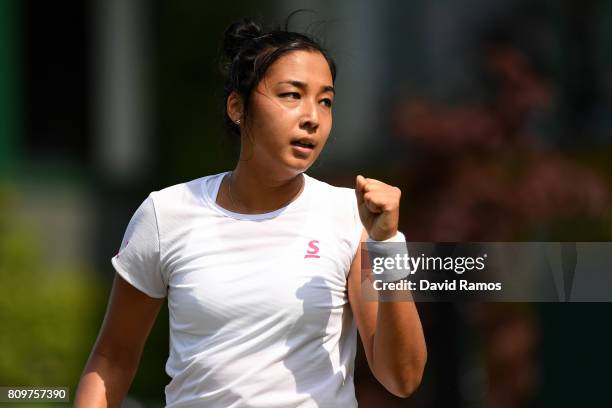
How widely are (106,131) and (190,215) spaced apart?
18.4 feet

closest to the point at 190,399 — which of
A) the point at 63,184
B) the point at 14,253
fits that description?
the point at 14,253

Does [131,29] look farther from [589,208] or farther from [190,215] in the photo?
[190,215]

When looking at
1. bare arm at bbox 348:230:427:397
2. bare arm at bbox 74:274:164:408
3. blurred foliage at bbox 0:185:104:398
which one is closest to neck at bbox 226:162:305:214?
bare arm at bbox 348:230:427:397

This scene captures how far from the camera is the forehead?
295 cm

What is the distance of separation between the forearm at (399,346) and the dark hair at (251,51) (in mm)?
612

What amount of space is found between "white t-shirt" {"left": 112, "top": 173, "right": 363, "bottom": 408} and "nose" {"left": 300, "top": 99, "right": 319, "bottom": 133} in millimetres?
213

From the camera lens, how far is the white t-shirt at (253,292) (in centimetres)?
288

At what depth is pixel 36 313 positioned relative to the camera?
7.07 meters

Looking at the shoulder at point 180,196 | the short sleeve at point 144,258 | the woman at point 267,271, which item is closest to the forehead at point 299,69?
the woman at point 267,271

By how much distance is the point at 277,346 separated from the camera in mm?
2883

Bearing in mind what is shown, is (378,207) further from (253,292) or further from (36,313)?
(36,313)

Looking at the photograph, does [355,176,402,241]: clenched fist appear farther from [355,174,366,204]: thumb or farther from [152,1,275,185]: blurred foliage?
[152,1,275,185]: blurred foliage

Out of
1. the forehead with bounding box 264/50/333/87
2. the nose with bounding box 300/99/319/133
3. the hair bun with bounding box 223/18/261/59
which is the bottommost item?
the nose with bounding box 300/99/319/133

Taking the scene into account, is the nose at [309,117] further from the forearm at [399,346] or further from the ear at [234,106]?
the forearm at [399,346]
